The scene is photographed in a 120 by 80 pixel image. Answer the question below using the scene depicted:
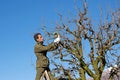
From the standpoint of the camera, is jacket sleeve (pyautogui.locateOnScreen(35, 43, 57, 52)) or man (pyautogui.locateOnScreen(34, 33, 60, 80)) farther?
man (pyautogui.locateOnScreen(34, 33, 60, 80))

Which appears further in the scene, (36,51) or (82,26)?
(82,26)

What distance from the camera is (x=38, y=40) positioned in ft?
42.7

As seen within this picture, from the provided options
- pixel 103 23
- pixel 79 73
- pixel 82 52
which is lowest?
pixel 79 73

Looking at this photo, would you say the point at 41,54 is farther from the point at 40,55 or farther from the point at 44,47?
the point at 44,47

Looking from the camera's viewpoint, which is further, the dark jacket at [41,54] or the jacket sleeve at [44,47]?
the dark jacket at [41,54]

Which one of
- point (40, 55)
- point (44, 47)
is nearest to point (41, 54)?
point (40, 55)

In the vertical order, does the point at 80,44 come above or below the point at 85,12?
below

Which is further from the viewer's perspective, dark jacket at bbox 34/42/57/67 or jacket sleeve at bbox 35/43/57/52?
dark jacket at bbox 34/42/57/67

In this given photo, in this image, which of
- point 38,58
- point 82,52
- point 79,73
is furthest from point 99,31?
point 38,58

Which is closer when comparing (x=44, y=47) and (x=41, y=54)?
(x=44, y=47)

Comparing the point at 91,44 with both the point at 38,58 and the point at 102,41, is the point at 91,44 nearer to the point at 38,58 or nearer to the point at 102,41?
the point at 102,41

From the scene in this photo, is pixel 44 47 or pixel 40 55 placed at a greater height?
pixel 44 47

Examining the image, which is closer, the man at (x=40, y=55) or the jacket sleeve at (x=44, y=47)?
the jacket sleeve at (x=44, y=47)

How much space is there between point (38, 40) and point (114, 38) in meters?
13.9
